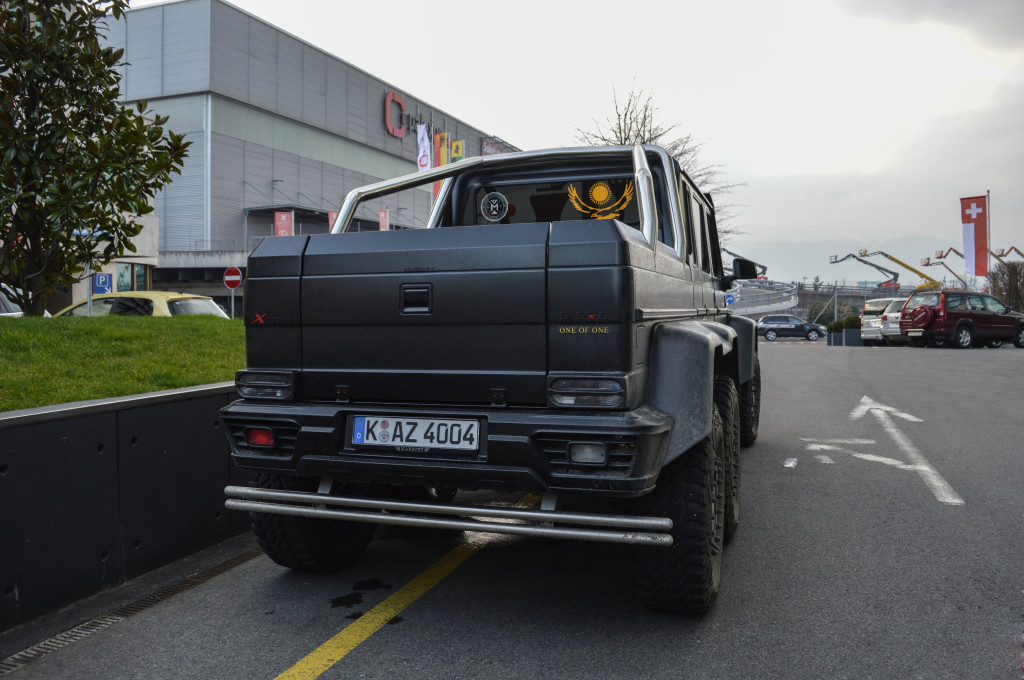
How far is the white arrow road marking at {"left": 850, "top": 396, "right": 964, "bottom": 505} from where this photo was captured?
5684 mm

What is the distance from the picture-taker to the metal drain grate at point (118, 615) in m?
3.15

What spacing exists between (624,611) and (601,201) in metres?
2.35

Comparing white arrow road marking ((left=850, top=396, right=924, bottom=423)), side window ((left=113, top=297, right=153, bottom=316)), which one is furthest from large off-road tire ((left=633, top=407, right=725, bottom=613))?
side window ((left=113, top=297, right=153, bottom=316))

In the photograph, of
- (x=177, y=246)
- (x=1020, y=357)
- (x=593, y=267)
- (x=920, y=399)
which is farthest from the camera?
(x=177, y=246)

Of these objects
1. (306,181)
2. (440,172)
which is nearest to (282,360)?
(440,172)

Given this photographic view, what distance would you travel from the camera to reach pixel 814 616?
11.3 feet

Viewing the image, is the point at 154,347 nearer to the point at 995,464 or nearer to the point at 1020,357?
the point at 995,464

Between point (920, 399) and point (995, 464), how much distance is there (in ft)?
16.2

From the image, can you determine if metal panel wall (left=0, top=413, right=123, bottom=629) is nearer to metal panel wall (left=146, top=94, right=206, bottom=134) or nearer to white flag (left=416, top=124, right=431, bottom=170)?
white flag (left=416, top=124, right=431, bottom=170)

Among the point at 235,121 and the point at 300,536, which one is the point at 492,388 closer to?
the point at 300,536

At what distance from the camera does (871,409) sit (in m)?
10.4

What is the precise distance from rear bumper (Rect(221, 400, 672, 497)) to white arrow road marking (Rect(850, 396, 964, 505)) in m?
3.52

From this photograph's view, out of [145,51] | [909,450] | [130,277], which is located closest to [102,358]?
[909,450]

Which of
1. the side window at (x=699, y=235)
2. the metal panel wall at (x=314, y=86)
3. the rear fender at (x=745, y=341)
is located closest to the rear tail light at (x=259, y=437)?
the side window at (x=699, y=235)
